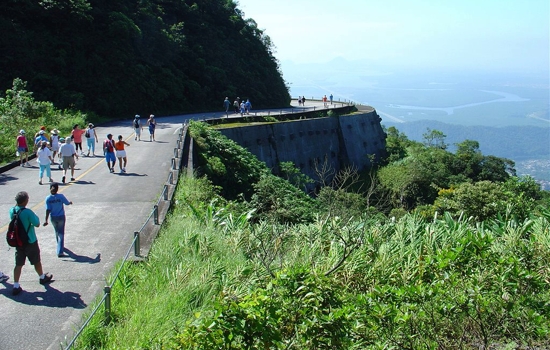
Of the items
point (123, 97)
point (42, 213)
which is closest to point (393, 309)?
point (42, 213)

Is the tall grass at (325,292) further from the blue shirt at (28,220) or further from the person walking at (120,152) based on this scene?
the person walking at (120,152)

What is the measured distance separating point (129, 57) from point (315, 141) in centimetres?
1432

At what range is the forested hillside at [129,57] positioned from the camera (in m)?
32.3

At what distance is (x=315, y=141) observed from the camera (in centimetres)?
3594

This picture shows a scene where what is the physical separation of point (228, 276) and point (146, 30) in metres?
36.1

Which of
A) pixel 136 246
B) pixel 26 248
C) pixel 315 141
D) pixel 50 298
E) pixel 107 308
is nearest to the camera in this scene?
pixel 107 308

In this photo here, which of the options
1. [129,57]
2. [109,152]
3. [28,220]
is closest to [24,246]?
[28,220]

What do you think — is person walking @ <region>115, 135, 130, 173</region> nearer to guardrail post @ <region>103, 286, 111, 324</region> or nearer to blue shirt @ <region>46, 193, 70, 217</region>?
blue shirt @ <region>46, 193, 70, 217</region>

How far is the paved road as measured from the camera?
21.7 ft

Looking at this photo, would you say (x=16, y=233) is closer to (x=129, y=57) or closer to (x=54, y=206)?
(x=54, y=206)

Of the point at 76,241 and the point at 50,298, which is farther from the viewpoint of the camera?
the point at 76,241

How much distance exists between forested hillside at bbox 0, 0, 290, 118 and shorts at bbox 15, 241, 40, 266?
24.9 metres

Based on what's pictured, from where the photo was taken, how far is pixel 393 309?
22.0ft

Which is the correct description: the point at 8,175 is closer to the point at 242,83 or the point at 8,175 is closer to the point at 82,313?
the point at 82,313
